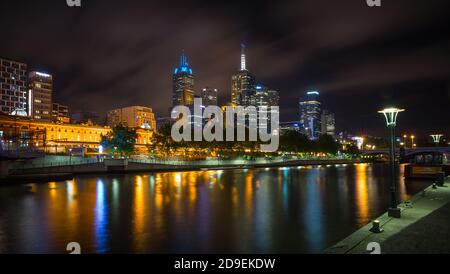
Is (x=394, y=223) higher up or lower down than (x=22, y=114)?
lower down

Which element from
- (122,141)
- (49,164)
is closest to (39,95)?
(122,141)

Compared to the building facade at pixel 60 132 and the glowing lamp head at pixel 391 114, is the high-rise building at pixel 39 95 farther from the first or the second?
the glowing lamp head at pixel 391 114

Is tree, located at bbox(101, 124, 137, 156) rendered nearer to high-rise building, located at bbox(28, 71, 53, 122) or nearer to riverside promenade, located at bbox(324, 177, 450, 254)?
riverside promenade, located at bbox(324, 177, 450, 254)

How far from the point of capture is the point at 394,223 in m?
13.0

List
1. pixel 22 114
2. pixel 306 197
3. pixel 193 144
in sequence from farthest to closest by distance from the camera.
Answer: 1. pixel 22 114
2. pixel 193 144
3. pixel 306 197

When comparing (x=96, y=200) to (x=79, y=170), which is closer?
(x=96, y=200)

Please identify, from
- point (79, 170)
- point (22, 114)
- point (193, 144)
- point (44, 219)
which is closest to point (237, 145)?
point (193, 144)

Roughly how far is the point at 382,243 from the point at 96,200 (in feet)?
62.7

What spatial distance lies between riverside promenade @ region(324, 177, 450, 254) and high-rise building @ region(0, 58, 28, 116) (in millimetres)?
175183

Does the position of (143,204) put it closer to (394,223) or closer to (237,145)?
(394,223)

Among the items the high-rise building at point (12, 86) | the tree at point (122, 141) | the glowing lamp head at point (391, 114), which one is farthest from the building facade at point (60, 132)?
the glowing lamp head at point (391, 114)

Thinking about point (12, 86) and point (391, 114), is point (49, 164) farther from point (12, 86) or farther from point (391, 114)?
point (12, 86)

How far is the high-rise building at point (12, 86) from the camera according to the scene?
15688 centimetres

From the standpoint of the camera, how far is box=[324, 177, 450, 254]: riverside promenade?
9438mm
